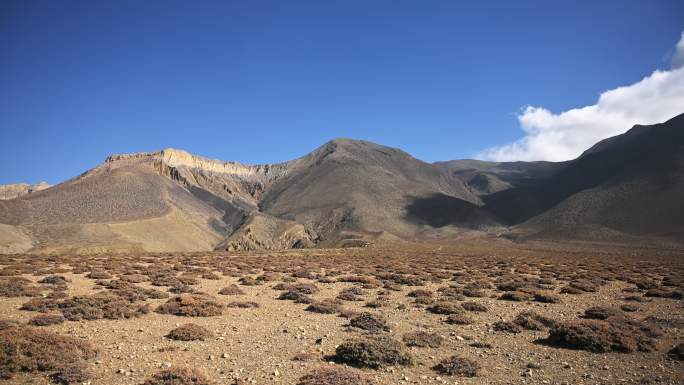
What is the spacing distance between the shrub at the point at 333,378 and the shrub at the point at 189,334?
4.28 meters

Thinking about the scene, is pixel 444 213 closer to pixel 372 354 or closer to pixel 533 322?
pixel 533 322

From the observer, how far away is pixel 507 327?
12953mm

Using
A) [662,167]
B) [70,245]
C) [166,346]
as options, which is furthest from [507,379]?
[662,167]

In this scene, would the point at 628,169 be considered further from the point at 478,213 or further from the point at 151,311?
the point at 151,311

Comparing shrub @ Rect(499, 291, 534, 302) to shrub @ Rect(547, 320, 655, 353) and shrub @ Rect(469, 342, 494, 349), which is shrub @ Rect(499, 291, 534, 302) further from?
shrub @ Rect(469, 342, 494, 349)

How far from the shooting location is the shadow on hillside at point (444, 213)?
142 meters

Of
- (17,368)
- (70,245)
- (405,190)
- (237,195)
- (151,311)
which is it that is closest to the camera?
(17,368)

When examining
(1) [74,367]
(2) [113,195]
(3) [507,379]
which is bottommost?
(3) [507,379]

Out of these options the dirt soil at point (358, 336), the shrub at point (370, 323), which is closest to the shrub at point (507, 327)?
the dirt soil at point (358, 336)

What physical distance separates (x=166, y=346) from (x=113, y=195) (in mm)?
114211

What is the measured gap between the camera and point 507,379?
8.70 m

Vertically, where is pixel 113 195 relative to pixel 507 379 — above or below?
above

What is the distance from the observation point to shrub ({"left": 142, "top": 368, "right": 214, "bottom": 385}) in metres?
7.36

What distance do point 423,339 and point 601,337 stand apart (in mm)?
4643
